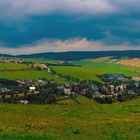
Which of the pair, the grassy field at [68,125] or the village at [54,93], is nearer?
the grassy field at [68,125]

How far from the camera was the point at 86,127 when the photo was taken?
3134cm

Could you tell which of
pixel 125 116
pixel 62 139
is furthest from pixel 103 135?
pixel 125 116

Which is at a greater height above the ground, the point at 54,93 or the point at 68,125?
the point at 68,125

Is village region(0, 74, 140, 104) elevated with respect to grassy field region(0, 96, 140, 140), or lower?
lower

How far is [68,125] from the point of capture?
32281mm

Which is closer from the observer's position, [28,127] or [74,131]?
[74,131]

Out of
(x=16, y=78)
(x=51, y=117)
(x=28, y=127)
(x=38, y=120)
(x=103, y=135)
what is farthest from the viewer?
(x=16, y=78)

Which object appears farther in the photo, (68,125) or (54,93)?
(54,93)

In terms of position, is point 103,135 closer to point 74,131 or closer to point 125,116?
point 74,131

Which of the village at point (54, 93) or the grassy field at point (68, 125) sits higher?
the grassy field at point (68, 125)

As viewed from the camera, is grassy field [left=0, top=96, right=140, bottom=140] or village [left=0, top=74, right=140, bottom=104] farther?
village [left=0, top=74, right=140, bottom=104]

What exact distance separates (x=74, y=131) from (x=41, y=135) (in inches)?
120

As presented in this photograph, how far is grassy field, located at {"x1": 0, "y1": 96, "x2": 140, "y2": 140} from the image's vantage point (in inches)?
1054

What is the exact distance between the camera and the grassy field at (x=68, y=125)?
2677 centimetres
